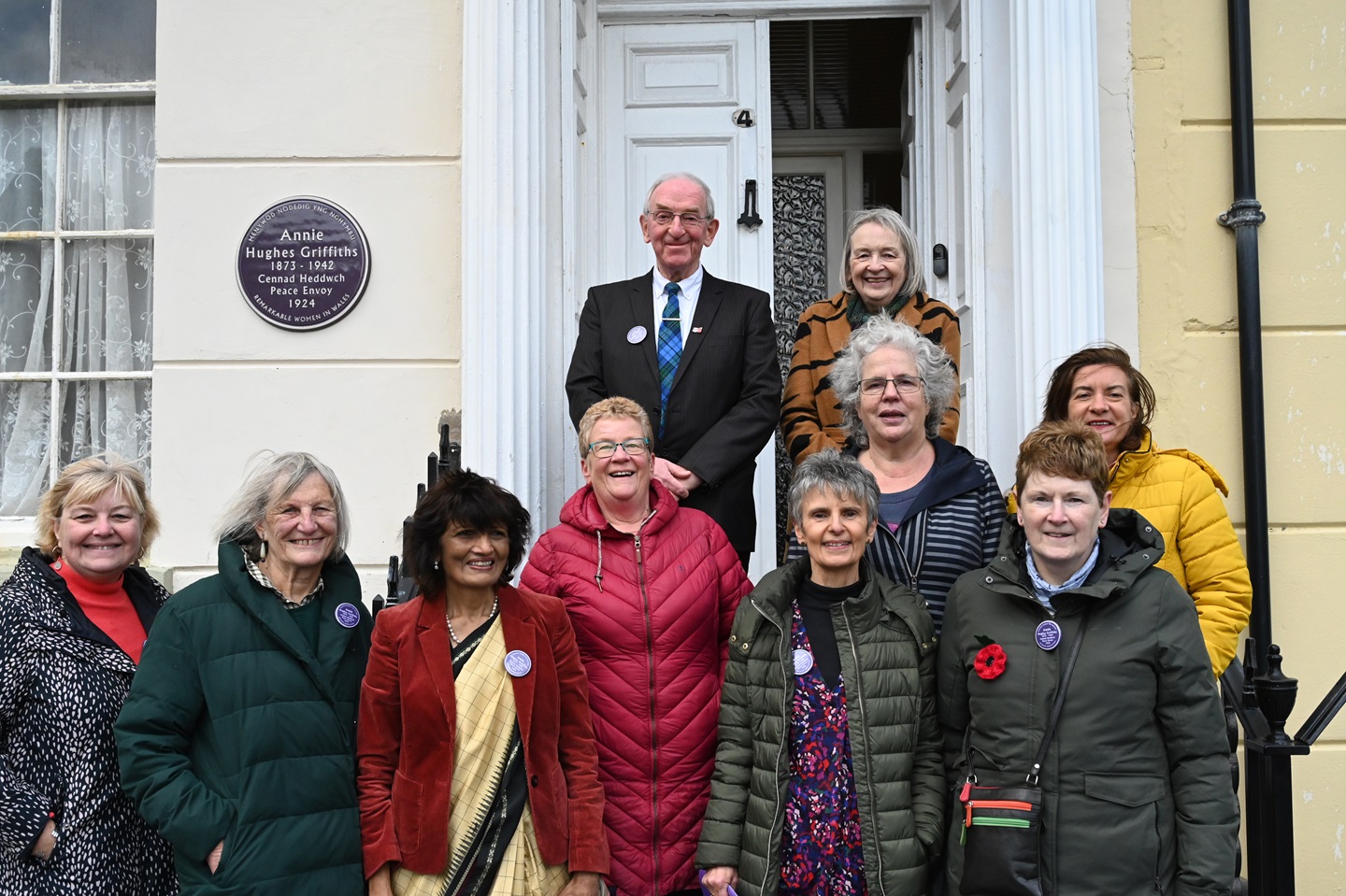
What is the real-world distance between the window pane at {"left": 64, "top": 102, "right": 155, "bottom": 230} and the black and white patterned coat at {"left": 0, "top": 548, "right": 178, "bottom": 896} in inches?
92.8

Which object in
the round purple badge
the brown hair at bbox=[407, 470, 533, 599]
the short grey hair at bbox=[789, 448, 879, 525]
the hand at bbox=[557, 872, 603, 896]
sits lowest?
the hand at bbox=[557, 872, 603, 896]

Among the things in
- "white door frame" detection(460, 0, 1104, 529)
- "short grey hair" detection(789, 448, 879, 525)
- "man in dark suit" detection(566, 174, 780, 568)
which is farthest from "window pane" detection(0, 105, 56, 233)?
"short grey hair" detection(789, 448, 879, 525)

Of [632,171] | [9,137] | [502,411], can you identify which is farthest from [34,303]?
[632,171]

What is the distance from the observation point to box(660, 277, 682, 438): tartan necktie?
3.73 m

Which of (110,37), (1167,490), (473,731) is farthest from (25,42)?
(1167,490)

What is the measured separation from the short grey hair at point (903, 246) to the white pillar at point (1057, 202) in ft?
1.86

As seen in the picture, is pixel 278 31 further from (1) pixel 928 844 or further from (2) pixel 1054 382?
(1) pixel 928 844

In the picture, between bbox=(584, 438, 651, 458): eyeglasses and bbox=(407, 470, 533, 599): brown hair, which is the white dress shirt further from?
bbox=(407, 470, 533, 599): brown hair

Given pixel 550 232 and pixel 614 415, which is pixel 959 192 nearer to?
pixel 550 232

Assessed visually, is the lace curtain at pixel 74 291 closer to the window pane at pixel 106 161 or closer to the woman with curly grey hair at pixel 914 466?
the window pane at pixel 106 161

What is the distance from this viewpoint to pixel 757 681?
2.76 meters

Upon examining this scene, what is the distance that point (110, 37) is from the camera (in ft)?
15.1

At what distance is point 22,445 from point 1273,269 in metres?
4.77

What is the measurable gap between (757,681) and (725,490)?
0.96 meters
